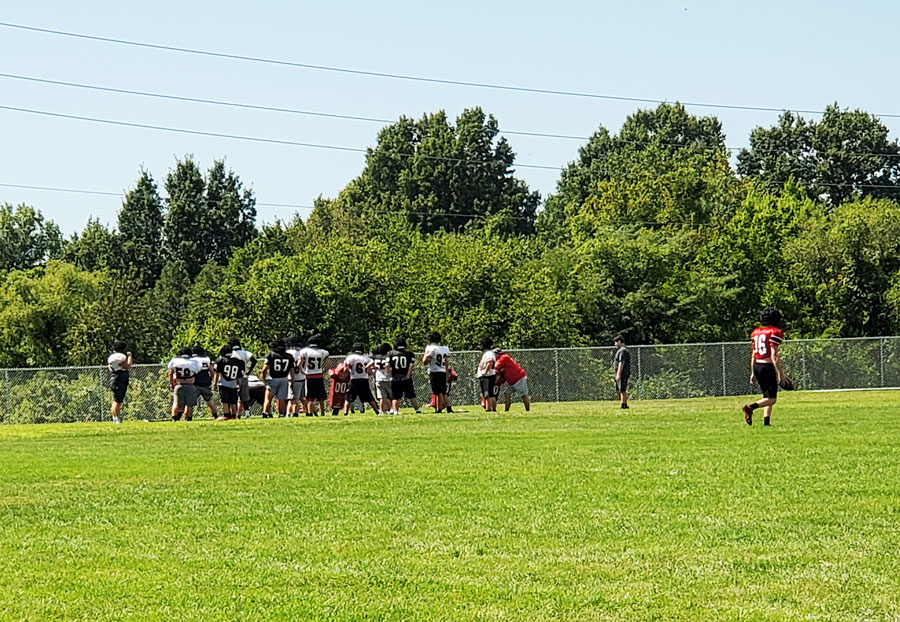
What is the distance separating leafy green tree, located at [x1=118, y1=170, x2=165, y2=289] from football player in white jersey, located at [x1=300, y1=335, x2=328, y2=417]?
61.8 metres

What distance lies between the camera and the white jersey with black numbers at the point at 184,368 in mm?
30125

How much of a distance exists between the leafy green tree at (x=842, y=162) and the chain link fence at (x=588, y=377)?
41518mm

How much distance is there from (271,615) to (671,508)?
14.3 feet

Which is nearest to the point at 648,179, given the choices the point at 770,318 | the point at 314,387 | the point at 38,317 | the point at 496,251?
the point at 496,251

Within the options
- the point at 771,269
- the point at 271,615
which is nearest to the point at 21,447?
the point at 271,615

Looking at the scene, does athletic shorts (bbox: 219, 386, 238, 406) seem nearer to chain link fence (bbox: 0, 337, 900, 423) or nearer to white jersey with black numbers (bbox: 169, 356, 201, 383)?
white jersey with black numbers (bbox: 169, 356, 201, 383)

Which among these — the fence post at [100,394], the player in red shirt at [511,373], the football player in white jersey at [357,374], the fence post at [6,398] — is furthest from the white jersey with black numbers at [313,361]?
the fence post at [6,398]

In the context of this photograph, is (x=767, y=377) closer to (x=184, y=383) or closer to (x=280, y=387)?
(x=280, y=387)

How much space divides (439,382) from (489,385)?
1.27 m

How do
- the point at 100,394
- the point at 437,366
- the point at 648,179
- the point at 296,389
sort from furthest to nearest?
the point at 648,179 < the point at 100,394 < the point at 296,389 < the point at 437,366

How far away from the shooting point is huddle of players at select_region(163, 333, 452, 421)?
30391 millimetres

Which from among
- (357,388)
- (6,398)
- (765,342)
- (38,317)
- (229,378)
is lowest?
(6,398)

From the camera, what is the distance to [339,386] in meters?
33.5

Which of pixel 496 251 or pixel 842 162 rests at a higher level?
pixel 842 162
